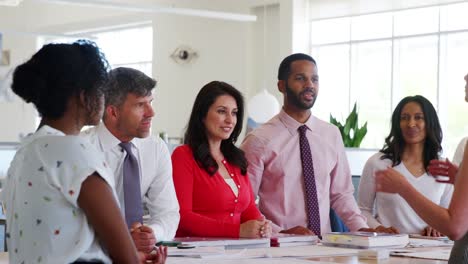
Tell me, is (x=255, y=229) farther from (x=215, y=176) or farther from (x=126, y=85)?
(x=126, y=85)

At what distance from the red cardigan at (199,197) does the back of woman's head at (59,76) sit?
175 cm

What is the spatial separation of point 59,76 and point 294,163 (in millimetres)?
2281

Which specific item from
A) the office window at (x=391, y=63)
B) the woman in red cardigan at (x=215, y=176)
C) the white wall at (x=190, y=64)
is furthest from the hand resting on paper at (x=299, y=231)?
the white wall at (x=190, y=64)

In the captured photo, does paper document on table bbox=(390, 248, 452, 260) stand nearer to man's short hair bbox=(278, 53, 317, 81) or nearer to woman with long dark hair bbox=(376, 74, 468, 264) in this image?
woman with long dark hair bbox=(376, 74, 468, 264)

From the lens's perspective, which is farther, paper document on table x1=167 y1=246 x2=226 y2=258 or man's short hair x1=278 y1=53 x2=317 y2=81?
man's short hair x1=278 y1=53 x2=317 y2=81

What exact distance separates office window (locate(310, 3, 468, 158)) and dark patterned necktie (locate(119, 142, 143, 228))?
315 inches

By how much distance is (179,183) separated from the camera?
12.0 ft

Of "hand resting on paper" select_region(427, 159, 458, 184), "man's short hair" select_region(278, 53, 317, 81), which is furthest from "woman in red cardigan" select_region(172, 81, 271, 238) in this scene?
"hand resting on paper" select_region(427, 159, 458, 184)

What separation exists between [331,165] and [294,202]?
28 cm

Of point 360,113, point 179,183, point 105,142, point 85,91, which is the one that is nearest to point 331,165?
point 179,183

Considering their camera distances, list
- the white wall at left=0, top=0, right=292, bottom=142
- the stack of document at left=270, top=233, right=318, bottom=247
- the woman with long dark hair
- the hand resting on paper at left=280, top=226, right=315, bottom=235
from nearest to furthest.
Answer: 1. the woman with long dark hair
2. the stack of document at left=270, top=233, right=318, bottom=247
3. the hand resting on paper at left=280, top=226, right=315, bottom=235
4. the white wall at left=0, top=0, right=292, bottom=142

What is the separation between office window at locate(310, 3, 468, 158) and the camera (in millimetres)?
10812

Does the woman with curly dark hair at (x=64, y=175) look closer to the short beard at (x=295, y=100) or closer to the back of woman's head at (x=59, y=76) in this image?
the back of woman's head at (x=59, y=76)

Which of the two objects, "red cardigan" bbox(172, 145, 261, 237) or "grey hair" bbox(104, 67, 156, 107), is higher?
"grey hair" bbox(104, 67, 156, 107)
